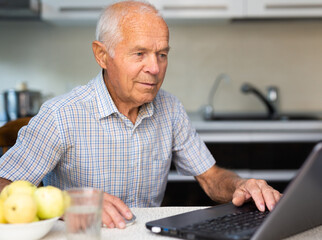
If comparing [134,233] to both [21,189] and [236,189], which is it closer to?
[21,189]

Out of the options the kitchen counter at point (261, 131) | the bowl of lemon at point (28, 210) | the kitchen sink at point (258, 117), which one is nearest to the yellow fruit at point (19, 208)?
the bowl of lemon at point (28, 210)

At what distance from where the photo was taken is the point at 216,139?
2662 mm

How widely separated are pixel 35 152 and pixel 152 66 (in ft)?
1.36

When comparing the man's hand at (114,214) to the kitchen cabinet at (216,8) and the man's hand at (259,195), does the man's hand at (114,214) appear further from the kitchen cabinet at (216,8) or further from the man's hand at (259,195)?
the kitchen cabinet at (216,8)

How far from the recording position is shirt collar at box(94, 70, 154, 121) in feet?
4.73

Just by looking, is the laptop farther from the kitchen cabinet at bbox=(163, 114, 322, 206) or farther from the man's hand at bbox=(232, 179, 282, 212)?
the kitchen cabinet at bbox=(163, 114, 322, 206)

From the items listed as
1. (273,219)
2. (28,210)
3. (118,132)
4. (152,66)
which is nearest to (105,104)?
(118,132)

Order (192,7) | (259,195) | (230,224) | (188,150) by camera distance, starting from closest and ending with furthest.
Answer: (230,224)
(259,195)
(188,150)
(192,7)

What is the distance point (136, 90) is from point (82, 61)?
1899mm

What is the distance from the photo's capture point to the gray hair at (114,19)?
1.39 m

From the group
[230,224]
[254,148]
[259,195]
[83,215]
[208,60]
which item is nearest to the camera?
[83,215]

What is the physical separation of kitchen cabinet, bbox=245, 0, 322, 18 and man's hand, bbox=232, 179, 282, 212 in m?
1.89

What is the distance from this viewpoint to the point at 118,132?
1.46 m

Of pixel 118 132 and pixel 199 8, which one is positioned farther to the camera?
pixel 199 8
